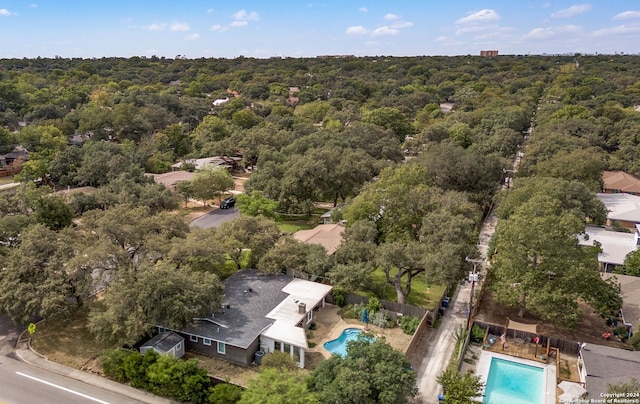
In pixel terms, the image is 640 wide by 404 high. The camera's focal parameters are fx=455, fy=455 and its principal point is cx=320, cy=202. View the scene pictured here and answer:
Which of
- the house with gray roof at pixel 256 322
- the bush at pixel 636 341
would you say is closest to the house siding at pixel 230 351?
the house with gray roof at pixel 256 322

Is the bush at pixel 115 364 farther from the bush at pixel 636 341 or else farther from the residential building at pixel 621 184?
the residential building at pixel 621 184

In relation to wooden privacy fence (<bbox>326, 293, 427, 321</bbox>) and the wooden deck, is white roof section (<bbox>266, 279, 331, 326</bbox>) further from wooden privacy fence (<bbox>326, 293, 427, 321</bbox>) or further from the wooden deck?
the wooden deck

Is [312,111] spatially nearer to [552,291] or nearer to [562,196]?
[562,196]

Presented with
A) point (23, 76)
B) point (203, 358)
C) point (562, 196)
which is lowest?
point (203, 358)

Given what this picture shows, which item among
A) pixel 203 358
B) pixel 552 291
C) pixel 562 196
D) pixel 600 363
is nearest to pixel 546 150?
pixel 562 196

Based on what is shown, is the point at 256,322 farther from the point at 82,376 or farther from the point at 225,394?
the point at 82,376

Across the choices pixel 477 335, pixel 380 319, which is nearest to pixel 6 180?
pixel 380 319
